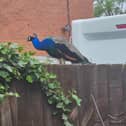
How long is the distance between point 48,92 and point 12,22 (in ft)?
37.9

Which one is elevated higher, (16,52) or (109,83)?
(16,52)

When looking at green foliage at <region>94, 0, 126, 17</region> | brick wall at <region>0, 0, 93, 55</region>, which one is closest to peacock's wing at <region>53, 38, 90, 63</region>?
brick wall at <region>0, 0, 93, 55</region>

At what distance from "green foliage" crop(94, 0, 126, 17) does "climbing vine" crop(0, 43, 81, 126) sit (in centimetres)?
2840

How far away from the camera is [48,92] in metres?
4.14

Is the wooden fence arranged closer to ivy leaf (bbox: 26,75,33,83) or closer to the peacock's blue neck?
ivy leaf (bbox: 26,75,33,83)

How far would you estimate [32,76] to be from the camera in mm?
4094

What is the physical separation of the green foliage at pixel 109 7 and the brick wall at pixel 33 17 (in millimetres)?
14026

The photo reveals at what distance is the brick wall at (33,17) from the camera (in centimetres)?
1520

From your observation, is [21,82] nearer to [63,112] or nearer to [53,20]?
[63,112]

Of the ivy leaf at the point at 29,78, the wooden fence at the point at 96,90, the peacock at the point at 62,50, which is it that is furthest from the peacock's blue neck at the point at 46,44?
the ivy leaf at the point at 29,78

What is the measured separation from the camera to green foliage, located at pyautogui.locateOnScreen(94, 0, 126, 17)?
32750 mm

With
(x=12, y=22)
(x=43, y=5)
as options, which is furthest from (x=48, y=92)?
(x=43, y=5)

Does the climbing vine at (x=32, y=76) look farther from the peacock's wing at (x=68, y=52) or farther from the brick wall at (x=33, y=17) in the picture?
the brick wall at (x=33, y=17)

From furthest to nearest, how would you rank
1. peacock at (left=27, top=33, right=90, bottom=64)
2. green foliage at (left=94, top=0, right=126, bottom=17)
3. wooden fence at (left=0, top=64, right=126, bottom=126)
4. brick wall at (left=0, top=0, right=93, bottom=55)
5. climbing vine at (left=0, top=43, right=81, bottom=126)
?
green foliage at (left=94, top=0, right=126, bottom=17)
brick wall at (left=0, top=0, right=93, bottom=55)
peacock at (left=27, top=33, right=90, bottom=64)
wooden fence at (left=0, top=64, right=126, bottom=126)
climbing vine at (left=0, top=43, right=81, bottom=126)
